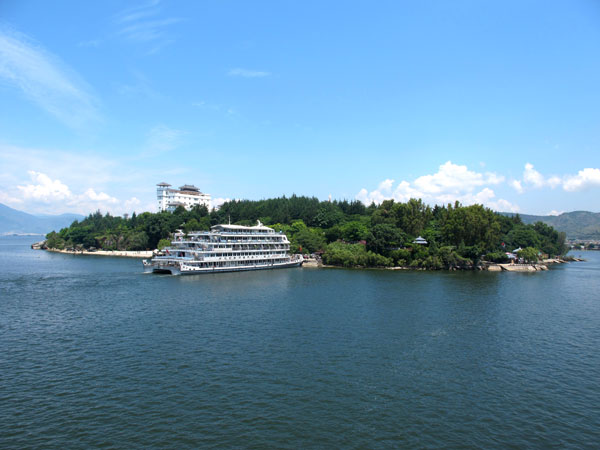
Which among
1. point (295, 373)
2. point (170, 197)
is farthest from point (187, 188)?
point (295, 373)

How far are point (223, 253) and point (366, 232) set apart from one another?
42749 millimetres

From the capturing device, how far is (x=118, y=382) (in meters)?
20.7

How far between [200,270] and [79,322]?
34.7m

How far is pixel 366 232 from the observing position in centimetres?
9944

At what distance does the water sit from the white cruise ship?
76.3 ft

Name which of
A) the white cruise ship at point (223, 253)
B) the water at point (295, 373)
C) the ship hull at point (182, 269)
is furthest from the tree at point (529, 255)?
the ship hull at point (182, 269)

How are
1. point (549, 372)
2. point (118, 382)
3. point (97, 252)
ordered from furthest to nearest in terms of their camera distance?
1. point (97, 252)
2. point (549, 372)
3. point (118, 382)

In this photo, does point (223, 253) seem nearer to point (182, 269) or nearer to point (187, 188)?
point (182, 269)

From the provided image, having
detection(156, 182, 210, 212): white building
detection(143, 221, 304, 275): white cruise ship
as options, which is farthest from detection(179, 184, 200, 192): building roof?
detection(143, 221, 304, 275): white cruise ship

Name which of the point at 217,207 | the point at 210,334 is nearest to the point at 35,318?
the point at 210,334

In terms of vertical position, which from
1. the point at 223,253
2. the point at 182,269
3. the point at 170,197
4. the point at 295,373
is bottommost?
the point at 295,373

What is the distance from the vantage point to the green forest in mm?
83812

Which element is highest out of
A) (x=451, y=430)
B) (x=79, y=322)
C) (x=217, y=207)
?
(x=217, y=207)

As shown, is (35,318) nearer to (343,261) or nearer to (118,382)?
(118,382)
